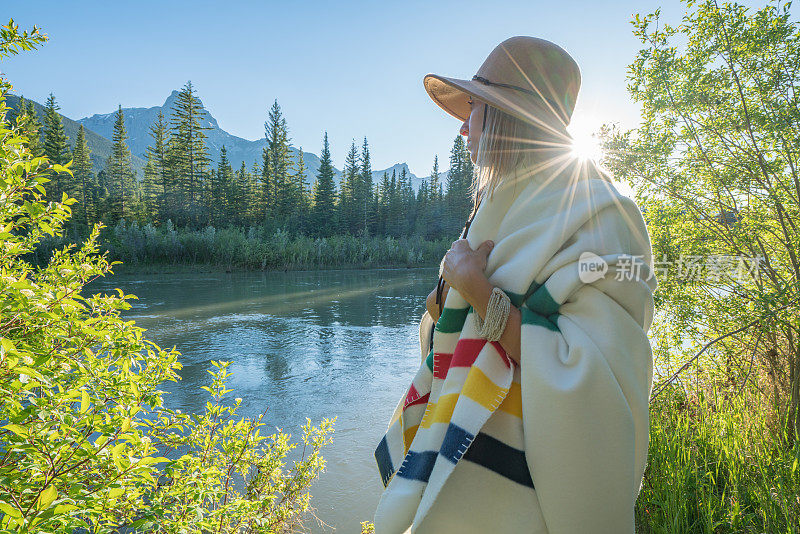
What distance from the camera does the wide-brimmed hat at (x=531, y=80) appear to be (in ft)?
3.21

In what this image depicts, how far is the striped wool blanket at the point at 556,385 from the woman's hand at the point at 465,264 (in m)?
0.03

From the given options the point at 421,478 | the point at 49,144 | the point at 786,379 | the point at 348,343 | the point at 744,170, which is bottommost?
the point at 348,343

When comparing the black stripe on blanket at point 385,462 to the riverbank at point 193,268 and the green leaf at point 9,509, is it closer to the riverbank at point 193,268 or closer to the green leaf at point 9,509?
the green leaf at point 9,509

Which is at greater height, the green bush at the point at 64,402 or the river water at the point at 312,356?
the green bush at the point at 64,402

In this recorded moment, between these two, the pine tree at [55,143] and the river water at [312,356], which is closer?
the river water at [312,356]

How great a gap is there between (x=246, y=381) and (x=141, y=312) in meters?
5.98

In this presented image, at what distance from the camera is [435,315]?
3.87 feet

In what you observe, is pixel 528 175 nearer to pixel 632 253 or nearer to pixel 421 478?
pixel 632 253

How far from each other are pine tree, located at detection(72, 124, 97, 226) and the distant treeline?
0.25ft

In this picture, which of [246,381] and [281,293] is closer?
[246,381]

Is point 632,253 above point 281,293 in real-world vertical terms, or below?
above

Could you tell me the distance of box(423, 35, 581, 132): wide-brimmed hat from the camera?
0.98 m

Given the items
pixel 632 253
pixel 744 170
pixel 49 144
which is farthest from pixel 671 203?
pixel 49 144
